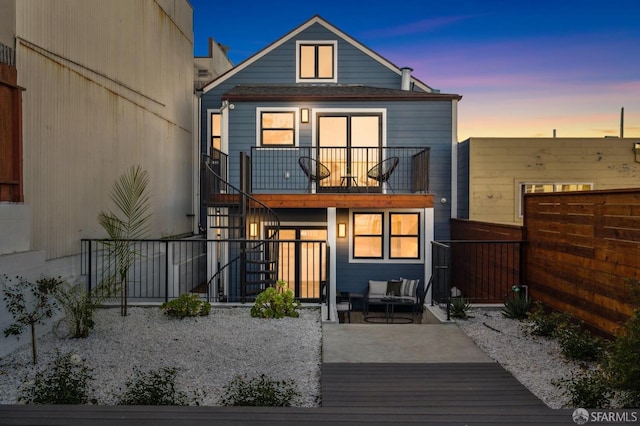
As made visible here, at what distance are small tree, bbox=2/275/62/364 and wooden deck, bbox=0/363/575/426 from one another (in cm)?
241

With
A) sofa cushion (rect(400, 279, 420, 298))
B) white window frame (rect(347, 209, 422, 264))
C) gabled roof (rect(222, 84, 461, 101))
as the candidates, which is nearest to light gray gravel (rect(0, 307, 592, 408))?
sofa cushion (rect(400, 279, 420, 298))

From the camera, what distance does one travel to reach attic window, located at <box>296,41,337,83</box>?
15.5 m

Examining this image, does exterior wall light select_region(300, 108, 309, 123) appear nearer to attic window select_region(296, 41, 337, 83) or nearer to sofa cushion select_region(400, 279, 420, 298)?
attic window select_region(296, 41, 337, 83)

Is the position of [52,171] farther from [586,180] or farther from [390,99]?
[586,180]

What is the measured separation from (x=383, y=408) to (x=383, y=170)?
9849 mm

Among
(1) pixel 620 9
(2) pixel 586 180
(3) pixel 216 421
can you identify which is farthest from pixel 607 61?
(3) pixel 216 421

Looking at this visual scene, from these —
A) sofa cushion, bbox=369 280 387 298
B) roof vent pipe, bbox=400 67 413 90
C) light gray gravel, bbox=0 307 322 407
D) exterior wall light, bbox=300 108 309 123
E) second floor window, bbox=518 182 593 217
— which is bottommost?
sofa cushion, bbox=369 280 387 298

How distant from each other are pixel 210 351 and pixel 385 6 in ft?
59.0

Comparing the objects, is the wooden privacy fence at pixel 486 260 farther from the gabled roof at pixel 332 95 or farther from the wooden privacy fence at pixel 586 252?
the gabled roof at pixel 332 95

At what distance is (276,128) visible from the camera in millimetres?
13609

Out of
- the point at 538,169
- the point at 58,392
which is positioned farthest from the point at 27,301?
the point at 538,169

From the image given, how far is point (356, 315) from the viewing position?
12414 mm

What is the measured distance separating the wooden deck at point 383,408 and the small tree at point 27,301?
2413 millimetres

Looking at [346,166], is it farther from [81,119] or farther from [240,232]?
[81,119]
